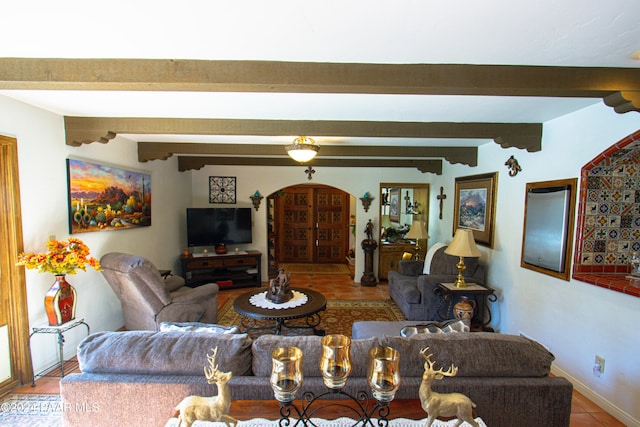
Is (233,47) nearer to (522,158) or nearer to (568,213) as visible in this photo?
(568,213)

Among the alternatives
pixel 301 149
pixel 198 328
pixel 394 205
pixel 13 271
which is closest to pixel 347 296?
pixel 394 205

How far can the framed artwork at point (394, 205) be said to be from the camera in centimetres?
569

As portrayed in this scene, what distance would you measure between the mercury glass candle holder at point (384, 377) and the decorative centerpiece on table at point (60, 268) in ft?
8.49

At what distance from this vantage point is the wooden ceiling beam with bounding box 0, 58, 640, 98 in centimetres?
156

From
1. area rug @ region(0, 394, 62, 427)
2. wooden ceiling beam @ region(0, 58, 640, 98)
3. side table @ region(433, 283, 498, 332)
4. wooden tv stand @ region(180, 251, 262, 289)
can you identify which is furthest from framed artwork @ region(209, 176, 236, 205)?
side table @ region(433, 283, 498, 332)

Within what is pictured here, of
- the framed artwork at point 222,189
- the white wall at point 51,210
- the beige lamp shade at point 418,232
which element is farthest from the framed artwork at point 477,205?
the white wall at point 51,210

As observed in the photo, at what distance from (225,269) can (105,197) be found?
228 centimetres

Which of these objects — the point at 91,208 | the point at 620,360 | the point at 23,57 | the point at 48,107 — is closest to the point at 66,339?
the point at 91,208

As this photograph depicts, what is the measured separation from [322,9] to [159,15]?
687 mm

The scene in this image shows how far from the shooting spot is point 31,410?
2.02m

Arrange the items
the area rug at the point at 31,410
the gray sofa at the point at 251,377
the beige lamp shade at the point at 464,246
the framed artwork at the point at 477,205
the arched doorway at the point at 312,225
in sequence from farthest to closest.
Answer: the arched doorway at the point at 312,225 < the framed artwork at the point at 477,205 < the beige lamp shade at the point at 464,246 < the area rug at the point at 31,410 < the gray sofa at the point at 251,377

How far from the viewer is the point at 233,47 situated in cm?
144

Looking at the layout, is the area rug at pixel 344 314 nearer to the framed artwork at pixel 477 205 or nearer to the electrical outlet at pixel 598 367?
the framed artwork at pixel 477 205

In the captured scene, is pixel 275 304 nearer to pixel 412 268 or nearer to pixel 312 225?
pixel 412 268
